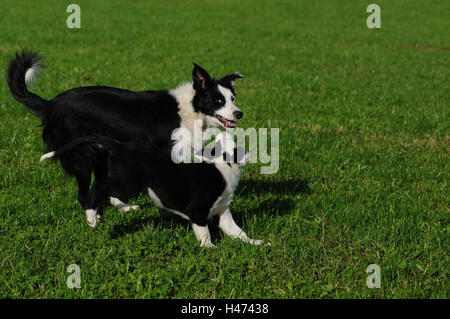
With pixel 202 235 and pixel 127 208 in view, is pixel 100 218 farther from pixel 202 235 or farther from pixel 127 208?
pixel 202 235

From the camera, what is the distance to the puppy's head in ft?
17.1

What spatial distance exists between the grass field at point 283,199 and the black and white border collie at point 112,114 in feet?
1.90

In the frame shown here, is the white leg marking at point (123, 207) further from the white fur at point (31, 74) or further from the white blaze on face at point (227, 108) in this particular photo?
the white fur at point (31, 74)

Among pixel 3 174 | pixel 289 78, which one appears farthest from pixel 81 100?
pixel 289 78

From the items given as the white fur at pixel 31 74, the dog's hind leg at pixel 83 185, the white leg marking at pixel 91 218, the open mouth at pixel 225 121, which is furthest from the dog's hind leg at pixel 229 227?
the white fur at pixel 31 74

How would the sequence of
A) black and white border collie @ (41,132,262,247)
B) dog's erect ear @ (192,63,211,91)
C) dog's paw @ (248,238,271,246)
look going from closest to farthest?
black and white border collie @ (41,132,262,247) → dog's paw @ (248,238,271,246) → dog's erect ear @ (192,63,211,91)

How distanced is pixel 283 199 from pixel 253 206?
0.43 metres

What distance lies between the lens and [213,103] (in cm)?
523

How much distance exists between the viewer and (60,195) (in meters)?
5.38

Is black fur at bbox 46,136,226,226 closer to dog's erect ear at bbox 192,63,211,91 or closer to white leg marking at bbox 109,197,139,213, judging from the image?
white leg marking at bbox 109,197,139,213

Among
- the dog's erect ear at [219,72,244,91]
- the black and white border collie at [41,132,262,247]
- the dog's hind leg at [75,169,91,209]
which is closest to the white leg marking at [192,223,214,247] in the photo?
the black and white border collie at [41,132,262,247]

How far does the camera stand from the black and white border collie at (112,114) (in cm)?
494

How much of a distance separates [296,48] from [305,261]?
44.5 feet

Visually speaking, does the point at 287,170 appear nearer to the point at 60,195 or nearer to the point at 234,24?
the point at 60,195
